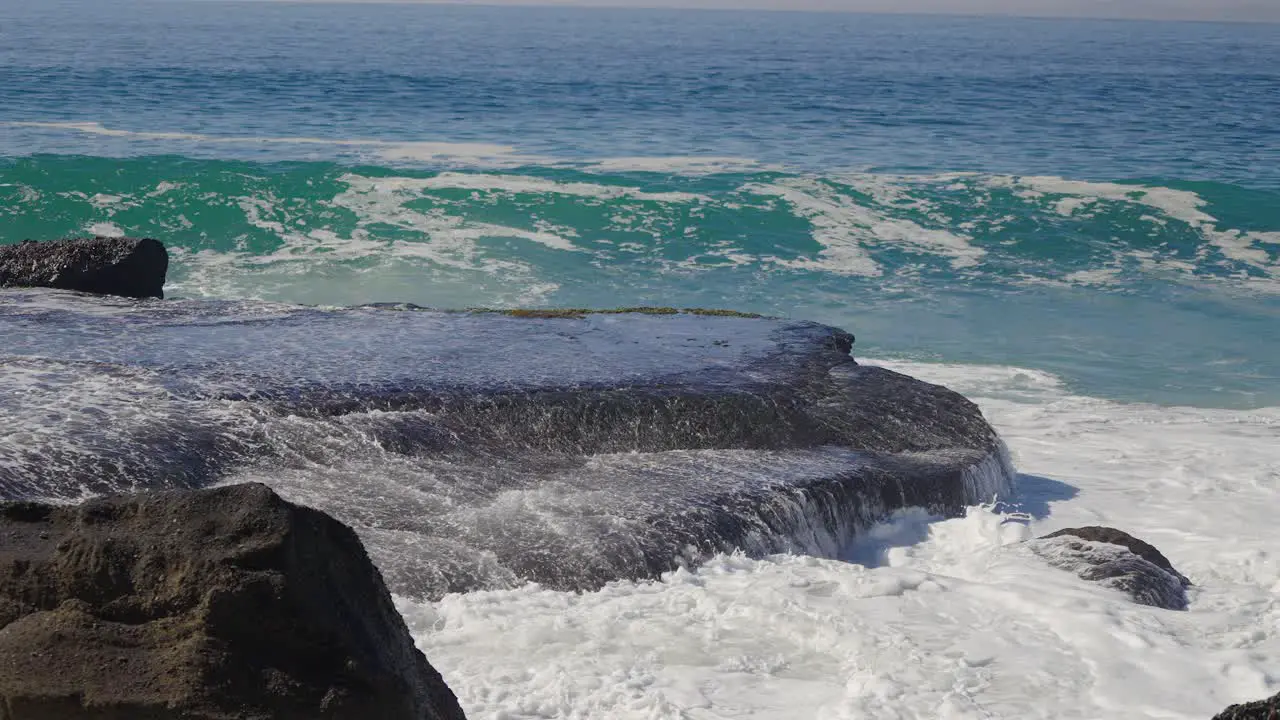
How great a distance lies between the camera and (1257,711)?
3611 millimetres

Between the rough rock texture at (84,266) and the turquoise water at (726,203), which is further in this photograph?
the turquoise water at (726,203)

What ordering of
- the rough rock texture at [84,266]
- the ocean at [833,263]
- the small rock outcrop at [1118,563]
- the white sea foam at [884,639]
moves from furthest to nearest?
the rough rock texture at [84,266], the small rock outcrop at [1118,563], the ocean at [833,263], the white sea foam at [884,639]

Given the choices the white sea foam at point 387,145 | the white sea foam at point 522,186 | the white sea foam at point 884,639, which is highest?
the white sea foam at point 884,639

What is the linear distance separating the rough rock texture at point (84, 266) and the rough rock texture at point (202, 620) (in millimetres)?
7411

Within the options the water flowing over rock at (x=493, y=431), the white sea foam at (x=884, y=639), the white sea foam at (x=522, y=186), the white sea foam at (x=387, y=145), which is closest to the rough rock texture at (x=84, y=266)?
the water flowing over rock at (x=493, y=431)

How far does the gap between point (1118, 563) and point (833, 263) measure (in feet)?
45.6

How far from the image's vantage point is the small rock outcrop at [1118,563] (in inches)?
276

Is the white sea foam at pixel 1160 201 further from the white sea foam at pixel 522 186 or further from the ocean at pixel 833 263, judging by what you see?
the white sea foam at pixel 522 186

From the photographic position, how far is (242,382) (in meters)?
7.71

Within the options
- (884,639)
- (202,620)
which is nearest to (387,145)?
(884,639)

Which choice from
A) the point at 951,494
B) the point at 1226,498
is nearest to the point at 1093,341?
the point at 1226,498

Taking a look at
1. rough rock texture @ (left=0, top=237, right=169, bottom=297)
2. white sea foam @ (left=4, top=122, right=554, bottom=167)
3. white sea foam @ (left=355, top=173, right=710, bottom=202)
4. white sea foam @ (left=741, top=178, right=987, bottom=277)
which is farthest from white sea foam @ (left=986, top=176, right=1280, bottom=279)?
rough rock texture @ (left=0, top=237, right=169, bottom=297)

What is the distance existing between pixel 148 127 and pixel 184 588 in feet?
100

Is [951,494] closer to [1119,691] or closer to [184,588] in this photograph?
[1119,691]
